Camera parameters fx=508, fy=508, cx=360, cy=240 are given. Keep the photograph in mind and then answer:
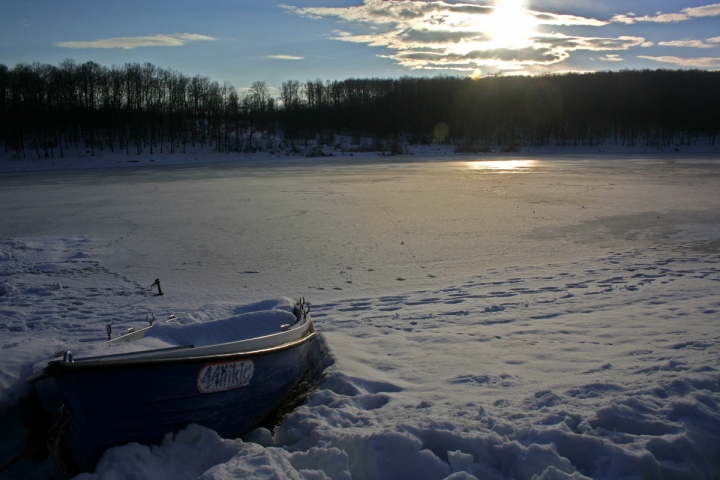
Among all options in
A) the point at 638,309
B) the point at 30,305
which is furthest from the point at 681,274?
the point at 30,305

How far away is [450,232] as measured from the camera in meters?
9.34

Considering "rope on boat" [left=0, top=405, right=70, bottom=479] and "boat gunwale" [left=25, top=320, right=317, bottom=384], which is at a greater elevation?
"boat gunwale" [left=25, top=320, right=317, bottom=384]

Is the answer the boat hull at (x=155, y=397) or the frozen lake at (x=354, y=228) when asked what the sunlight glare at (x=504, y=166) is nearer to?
the frozen lake at (x=354, y=228)

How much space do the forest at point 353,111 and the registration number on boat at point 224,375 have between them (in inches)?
1857

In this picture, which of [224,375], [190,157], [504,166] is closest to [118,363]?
[224,375]

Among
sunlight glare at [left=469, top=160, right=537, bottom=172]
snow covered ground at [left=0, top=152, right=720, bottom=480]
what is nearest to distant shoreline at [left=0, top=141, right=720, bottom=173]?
sunlight glare at [left=469, top=160, right=537, bottom=172]

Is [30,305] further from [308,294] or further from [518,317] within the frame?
[518,317]

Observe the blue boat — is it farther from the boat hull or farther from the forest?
the forest

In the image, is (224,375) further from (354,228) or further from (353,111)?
(353,111)

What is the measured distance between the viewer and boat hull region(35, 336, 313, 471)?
8.16 ft

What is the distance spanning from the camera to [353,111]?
80.1m

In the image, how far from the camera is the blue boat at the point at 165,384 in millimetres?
2484

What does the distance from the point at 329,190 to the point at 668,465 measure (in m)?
14.3

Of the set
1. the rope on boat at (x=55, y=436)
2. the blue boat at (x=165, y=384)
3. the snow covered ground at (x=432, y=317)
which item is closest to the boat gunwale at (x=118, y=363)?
the blue boat at (x=165, y=384)
